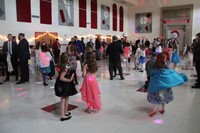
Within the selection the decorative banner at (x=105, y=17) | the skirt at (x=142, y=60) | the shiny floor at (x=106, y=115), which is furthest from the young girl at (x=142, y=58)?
the decorative banner at (x=105, y=17)

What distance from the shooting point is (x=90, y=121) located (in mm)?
2873

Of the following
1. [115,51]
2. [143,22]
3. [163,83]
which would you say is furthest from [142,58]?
[143,22]

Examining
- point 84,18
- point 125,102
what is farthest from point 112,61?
point 84,18

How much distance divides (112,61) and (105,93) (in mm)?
1716

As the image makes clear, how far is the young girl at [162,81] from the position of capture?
286 centimetres

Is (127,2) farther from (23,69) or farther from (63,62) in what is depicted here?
(63,62)

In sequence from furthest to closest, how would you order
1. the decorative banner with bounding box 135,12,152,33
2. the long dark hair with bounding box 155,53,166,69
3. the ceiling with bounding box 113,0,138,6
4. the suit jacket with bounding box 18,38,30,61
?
1. the decorative banner with bounding box 135,12,152,33
2. the ceiling with bounding box 113,0,138,6
3. the suit jacket with bounding box 18,38,30,61
4. the long dark hair with bounding box 155,53,166,69

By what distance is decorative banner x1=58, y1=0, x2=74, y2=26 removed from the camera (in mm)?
11058

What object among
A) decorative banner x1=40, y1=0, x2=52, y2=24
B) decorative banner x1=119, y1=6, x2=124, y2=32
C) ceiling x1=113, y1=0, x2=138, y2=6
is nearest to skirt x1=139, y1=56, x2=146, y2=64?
decorative banner x1=40, y1=0, x2=52, y2=24

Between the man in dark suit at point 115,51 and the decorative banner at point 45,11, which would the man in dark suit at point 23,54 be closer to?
the man in dark suit at point 115,51

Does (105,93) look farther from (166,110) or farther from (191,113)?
(191,113)

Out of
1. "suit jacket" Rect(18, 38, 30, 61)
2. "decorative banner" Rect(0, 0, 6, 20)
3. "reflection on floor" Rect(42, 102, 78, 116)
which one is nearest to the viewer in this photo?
"reflection on floor" Rect(42, 102, 78, 116)

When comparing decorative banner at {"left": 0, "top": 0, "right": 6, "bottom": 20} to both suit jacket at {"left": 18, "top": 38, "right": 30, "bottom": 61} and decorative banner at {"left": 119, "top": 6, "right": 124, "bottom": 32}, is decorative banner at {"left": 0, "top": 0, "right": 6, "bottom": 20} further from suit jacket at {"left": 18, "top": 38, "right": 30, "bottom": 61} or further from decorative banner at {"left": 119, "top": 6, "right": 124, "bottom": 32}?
decorative banner at {"left": 119, "top": 6, "right": 124, "bottom": 32}

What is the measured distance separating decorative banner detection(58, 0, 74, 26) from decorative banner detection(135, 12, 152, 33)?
822 cm
